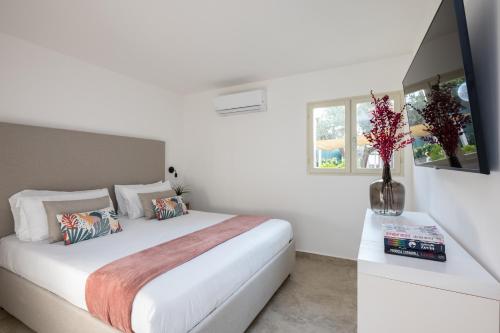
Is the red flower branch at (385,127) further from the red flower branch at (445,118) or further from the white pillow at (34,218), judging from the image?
the white pillow at (34,218)

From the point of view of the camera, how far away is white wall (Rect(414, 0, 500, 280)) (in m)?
0.90

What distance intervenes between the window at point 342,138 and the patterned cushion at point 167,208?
178 cm

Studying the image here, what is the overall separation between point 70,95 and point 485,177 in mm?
3556

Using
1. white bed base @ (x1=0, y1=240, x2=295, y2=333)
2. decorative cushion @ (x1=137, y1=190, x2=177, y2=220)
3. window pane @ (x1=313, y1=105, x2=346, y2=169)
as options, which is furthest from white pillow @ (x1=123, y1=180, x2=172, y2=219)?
Answer: window pane @ (x1=313, y1=105, x2=346, y2=169)

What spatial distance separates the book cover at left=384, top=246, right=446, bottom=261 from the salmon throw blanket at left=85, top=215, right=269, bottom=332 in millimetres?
1203

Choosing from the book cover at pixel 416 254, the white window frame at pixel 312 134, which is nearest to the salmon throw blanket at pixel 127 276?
the book cover at pixel 416 254

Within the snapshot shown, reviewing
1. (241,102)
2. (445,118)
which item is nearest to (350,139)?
(241,102)

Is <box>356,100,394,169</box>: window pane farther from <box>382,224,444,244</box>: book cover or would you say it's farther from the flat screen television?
<box>382,224,444,244</box>: book cover

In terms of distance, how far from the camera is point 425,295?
34.5 inches

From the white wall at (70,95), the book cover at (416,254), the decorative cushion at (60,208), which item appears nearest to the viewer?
the book cover at (416,254)

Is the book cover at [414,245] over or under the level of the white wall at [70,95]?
under

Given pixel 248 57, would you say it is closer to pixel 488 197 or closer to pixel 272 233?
pixel 272 233

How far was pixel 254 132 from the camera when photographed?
11.7 ft

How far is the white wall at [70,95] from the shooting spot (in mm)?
2268
